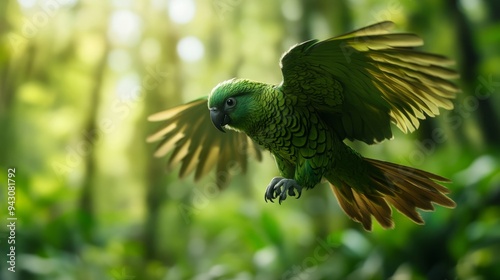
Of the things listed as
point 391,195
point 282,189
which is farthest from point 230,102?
point 391,195

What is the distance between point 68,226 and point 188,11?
119 cm

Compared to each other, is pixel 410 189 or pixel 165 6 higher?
pixel 165 6

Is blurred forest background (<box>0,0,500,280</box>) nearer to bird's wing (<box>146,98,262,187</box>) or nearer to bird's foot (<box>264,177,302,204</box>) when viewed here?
bird's wing (<box>146,98,262,187</box>)

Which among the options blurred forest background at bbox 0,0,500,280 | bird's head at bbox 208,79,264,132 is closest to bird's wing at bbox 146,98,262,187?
bird's head at bbox 208,79,264,132

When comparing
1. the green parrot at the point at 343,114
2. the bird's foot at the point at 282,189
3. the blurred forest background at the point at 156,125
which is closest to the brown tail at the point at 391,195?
the green parrot at the point at 343,114

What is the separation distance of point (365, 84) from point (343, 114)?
0.14 feet

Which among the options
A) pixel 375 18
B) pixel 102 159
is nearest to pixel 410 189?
pixel 375 18

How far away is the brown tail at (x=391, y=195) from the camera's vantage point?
59 centimetres

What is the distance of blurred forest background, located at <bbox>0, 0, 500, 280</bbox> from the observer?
7.61 feet

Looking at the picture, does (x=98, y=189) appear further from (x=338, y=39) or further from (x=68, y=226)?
(x=338, y=39)

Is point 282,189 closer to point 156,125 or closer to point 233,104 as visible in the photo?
point 233,104

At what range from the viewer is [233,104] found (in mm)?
589

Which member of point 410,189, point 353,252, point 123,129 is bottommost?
point 410,189

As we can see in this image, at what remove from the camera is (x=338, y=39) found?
1.76 feet
